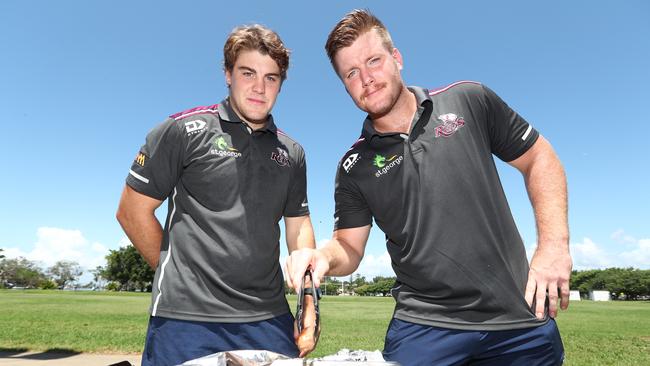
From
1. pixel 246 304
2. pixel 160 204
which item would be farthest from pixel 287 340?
pixel 160 204

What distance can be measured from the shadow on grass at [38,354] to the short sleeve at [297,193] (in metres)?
10.00

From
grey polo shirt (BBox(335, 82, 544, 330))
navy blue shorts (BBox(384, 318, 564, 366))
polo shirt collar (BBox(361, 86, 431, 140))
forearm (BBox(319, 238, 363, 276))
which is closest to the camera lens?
navy blue shorts (BBox(384, 318, 564, 366))

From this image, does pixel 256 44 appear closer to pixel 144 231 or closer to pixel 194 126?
pixel 194 126

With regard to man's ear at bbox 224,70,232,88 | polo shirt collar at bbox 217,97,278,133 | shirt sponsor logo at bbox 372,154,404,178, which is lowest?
shirt sponsor logo at bbox 372,154,404,178

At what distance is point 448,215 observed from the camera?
269 cm

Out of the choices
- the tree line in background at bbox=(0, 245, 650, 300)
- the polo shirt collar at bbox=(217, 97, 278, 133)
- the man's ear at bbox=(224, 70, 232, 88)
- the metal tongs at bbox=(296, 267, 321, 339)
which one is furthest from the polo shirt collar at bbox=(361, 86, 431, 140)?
the tree line in background at bbox=(0, 245, 650, 300)

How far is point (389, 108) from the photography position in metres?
3.10

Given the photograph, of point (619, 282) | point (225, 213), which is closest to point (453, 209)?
point (225, 213)

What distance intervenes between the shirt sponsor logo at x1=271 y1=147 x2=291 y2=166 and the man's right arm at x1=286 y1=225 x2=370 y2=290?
0.64 metres

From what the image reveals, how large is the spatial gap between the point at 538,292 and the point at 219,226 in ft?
6.28

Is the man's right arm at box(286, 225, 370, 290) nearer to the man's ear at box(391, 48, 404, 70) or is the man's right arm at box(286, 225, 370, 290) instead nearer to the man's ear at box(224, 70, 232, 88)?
the man's ear at box(391, 48, 404, 70)

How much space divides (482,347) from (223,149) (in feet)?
6.80

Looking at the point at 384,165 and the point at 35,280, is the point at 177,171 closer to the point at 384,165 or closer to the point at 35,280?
the point at 384,165

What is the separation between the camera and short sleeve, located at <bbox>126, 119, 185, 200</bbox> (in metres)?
3.19
